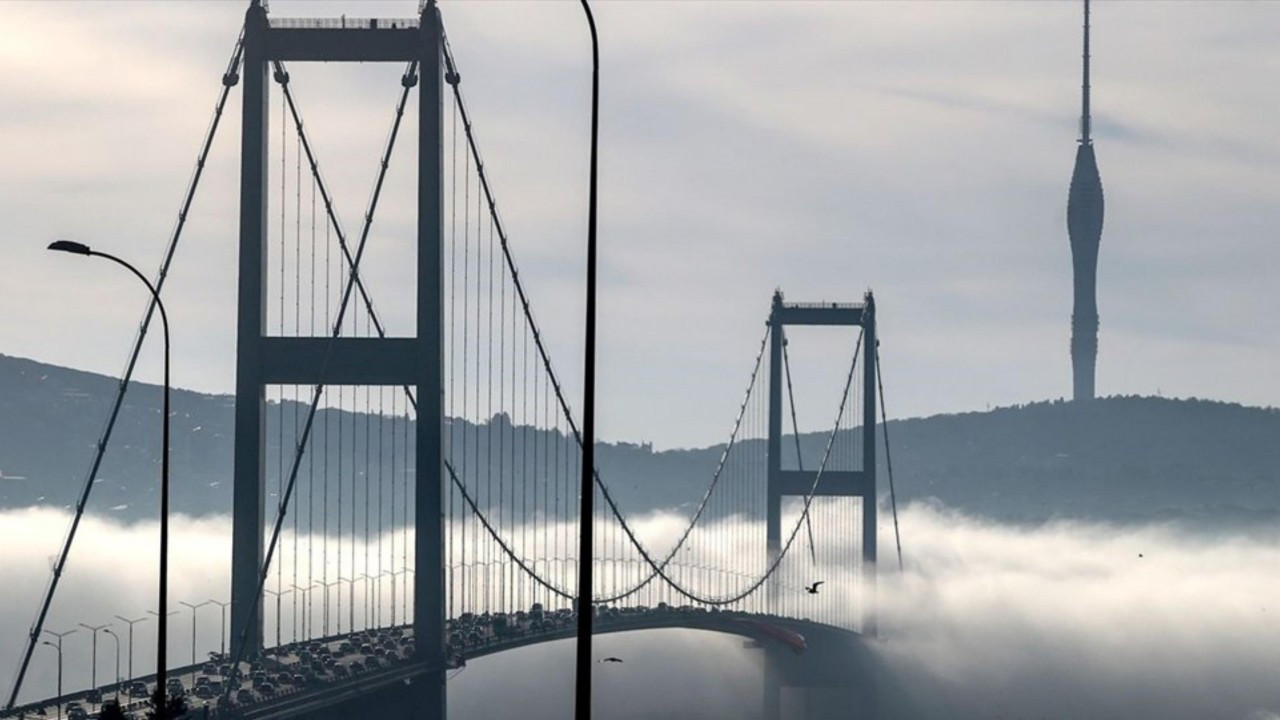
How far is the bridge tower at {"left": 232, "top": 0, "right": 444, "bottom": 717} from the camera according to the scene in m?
124

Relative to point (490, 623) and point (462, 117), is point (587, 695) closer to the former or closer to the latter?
point (462, 117)

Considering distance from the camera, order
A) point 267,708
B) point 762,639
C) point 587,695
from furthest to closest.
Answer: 1. point 762,639
2. point 267,708
3. point 587,695

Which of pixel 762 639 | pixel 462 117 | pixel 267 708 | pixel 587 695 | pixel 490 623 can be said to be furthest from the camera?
pixel 762 639

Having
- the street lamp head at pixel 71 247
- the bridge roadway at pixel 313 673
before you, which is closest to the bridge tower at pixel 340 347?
the bridge roadway at pixel 313 673

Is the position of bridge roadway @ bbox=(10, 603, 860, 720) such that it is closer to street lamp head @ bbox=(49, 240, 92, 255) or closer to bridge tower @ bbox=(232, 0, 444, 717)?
bridge tower @ bbox=(232, 0, 444, 717)

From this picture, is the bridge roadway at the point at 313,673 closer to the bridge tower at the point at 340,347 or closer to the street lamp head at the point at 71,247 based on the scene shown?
the bridge tower at the point at 340,347

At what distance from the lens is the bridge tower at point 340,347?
124 meters

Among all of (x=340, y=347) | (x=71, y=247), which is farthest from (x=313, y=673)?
(x=71, y=247)

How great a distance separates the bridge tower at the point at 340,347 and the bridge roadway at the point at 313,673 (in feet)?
6.00

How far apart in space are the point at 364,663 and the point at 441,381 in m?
11.7

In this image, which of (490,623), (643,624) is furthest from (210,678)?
(643,624)

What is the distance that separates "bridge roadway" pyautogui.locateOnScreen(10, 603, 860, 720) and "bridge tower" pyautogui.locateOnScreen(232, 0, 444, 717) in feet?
6.00

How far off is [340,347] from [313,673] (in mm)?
12480

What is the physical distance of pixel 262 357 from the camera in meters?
125
